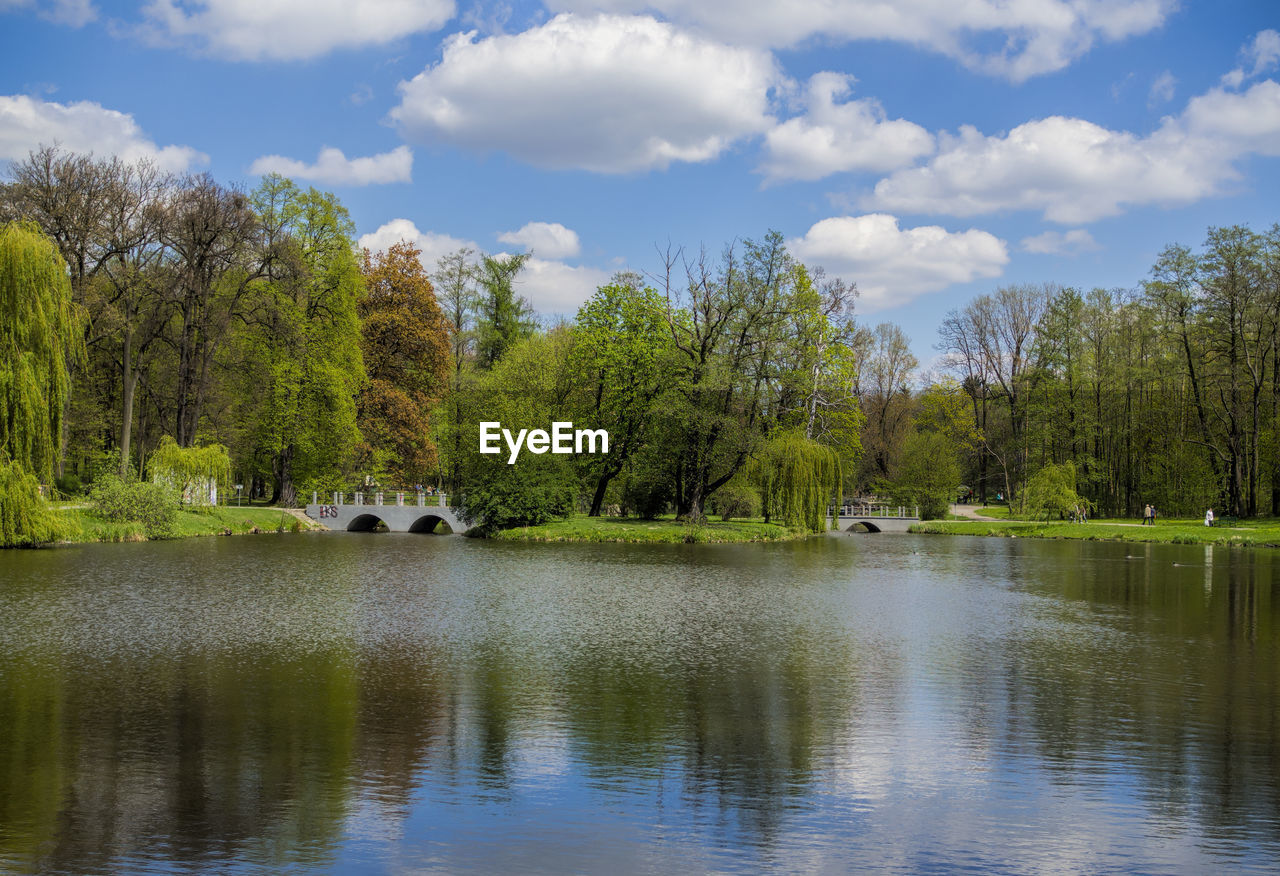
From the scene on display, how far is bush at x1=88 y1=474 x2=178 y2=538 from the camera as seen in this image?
39.6m

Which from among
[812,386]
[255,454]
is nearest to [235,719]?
[812,386]

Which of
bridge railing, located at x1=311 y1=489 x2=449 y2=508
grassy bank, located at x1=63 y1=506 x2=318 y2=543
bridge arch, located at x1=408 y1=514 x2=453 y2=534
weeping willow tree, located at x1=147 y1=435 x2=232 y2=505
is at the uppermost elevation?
weeping willow tree, located at x1=147 y1=435 x2=232 y2=505

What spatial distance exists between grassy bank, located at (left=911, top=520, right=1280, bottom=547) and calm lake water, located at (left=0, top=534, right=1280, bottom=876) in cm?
2624

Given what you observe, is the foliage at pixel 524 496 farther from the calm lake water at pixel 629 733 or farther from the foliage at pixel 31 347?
the calm lake water at pixel 629 733

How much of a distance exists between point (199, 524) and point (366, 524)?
14360 millimetres

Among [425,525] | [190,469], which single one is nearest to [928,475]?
[425,525]

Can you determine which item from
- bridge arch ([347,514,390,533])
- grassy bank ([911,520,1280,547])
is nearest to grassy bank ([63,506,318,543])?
bridge arch ([347,514,390,533])

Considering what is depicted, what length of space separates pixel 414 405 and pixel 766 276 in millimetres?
21580

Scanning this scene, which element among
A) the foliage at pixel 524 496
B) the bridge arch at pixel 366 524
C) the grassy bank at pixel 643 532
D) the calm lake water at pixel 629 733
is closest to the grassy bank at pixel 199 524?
the bridge arch at pixel 366 524

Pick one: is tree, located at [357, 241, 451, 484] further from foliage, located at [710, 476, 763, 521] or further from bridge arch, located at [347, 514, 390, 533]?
foliage, located at [710, 476, 763, 521]

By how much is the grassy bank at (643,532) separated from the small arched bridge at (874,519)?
13944mm

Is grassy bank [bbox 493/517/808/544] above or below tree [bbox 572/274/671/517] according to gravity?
below

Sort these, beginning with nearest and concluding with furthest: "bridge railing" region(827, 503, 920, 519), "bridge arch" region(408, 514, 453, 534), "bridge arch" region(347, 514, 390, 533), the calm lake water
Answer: the calm lake water → "bridge arch" region(347, 514, 390, 533) → "bridge arch" region(408, 514, 453, 534) → "bridge railing" region(827, 503, 920, 519)

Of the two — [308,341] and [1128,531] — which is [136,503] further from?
[1128,531]
